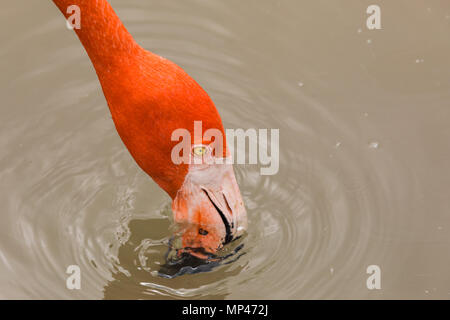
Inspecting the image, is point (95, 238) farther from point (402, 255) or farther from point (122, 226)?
point (402, 255)

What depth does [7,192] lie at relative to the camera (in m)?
2.98

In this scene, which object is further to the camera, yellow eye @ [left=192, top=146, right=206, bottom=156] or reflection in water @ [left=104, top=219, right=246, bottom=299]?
reflection in water @ [left=104, top=219, right=246, bottom=299]

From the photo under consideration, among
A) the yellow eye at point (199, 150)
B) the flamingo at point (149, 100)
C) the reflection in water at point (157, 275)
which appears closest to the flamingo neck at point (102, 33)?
the flamingo at point (149, 100)

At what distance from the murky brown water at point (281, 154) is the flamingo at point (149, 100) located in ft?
1.87

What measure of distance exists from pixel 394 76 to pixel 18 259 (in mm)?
1945

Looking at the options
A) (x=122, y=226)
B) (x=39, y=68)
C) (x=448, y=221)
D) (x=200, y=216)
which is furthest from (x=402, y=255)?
(x=39, y=68)

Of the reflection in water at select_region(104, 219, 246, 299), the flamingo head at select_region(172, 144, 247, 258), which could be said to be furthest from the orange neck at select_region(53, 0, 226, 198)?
the reflection in water at select_region(104, 219, 246, 299)

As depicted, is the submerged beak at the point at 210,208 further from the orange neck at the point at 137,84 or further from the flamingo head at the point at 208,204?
the orange neck at the point at 137,84

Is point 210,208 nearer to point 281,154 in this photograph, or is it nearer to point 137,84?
point 137,84

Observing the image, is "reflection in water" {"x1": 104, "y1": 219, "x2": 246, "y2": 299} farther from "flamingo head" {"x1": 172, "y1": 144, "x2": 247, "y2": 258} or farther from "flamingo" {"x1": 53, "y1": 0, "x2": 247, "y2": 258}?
"flamingo" {"x1": 53, "y1": 0, "x2": 247, "y2": 258}

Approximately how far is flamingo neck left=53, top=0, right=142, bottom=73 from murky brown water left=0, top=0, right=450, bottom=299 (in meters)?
0.95

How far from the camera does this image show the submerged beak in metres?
2.39

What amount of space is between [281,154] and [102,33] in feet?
4.12
